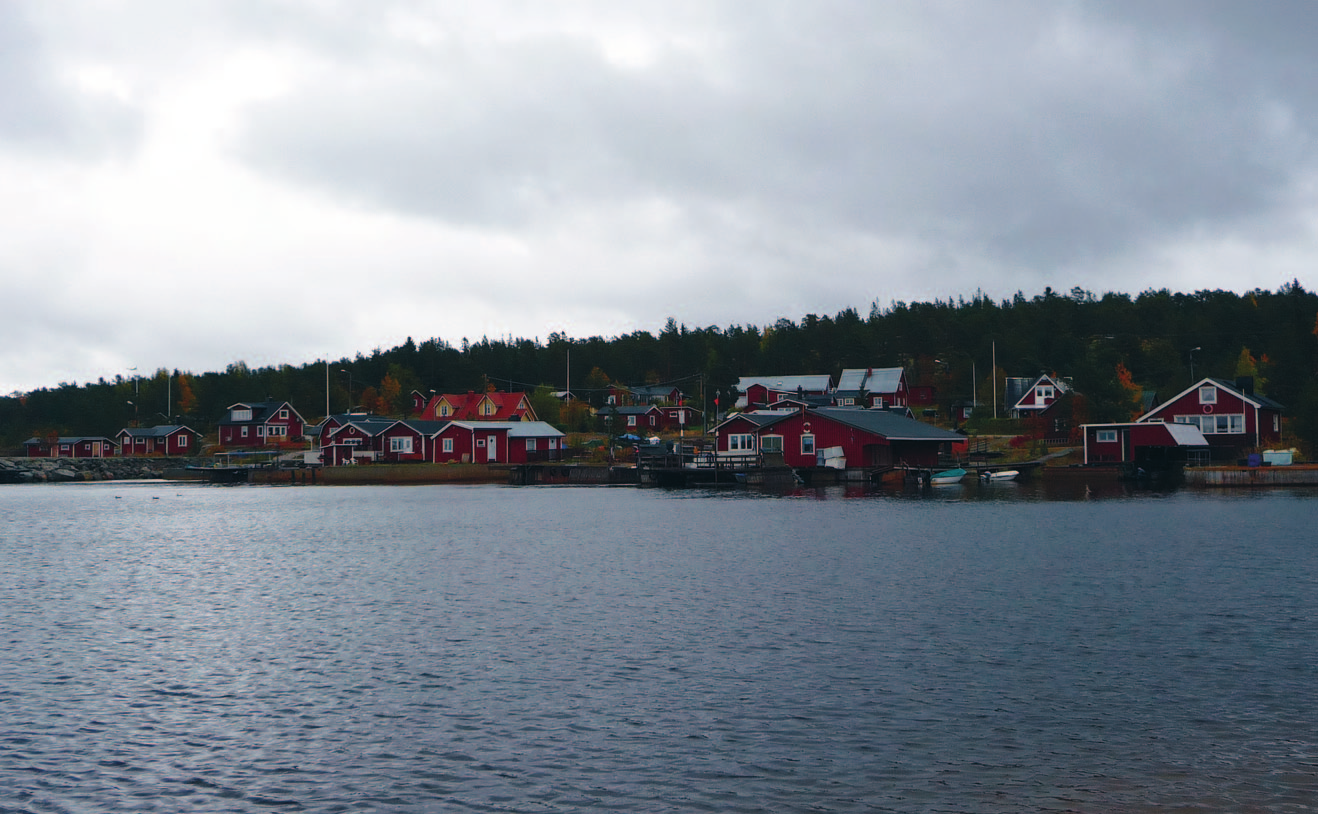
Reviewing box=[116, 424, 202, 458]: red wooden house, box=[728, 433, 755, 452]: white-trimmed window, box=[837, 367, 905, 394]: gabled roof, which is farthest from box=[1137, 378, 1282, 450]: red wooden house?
box=[116, 424, 202, 458]: red wooden house

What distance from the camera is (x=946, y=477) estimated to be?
290ft

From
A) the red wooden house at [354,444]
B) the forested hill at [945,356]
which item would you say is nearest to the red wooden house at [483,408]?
the forested hill at [945,356]

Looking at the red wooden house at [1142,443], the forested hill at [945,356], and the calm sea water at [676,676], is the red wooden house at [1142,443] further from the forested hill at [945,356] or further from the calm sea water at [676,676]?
the calm sea water at [676,676]

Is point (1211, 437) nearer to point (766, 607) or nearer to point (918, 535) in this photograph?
point (918, 535)

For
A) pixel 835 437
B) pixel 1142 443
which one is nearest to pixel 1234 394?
pixel 1142 443

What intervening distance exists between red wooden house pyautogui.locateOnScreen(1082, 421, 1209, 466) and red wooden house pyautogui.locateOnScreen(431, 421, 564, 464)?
59.7 metres

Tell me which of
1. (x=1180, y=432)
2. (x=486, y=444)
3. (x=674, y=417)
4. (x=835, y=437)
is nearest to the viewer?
(x=1180, y=432)

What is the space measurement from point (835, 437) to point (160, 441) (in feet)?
370

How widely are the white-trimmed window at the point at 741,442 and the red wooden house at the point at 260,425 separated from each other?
85.1 m

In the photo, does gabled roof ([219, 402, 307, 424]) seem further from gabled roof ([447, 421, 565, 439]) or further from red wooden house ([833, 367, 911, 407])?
red wooden house ([833, 367, 911, 407])

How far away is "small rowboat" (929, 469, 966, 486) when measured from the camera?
87.8m

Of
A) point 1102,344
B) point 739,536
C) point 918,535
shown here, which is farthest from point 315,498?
point 1102,344

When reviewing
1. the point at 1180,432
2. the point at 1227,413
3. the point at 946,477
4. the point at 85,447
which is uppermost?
the point at 1227,413

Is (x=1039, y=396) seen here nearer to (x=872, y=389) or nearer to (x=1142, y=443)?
(x=872, y=389)
